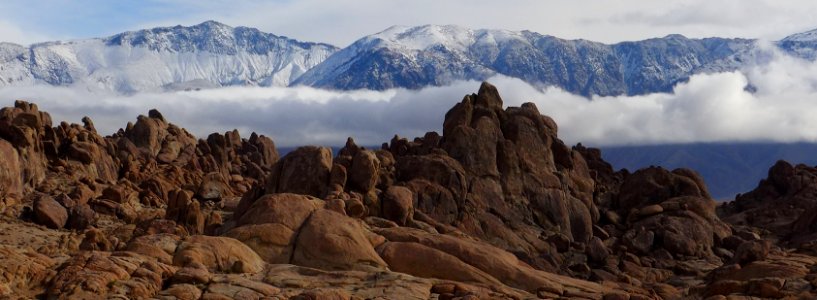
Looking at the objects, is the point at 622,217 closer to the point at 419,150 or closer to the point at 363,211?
the point at 419,150

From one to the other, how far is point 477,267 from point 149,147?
112 metres

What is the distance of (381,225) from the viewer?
6875 cm

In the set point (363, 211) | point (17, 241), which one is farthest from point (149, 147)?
point (363, 211)

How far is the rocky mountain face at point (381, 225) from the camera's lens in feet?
163

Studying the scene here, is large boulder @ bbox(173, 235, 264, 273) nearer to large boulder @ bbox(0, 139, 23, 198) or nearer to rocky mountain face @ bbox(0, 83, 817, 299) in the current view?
rocky mountain face @ bbox(0, 83, 817, 299)

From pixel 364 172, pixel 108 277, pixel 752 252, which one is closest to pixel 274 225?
pixel 108 277

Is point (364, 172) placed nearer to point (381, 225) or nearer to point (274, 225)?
point (381, 225)

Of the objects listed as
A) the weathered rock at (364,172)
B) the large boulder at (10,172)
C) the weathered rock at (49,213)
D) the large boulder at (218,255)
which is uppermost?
the weathered rock at (364,172)

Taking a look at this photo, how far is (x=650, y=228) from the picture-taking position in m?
97.2

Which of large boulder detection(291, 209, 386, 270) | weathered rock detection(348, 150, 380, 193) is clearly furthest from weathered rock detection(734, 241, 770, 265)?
large boulder detection(291, 209, 386, 270)

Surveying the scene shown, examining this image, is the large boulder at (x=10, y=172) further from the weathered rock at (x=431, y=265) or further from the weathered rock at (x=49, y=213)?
the weathered rock at (x=431, y=265)

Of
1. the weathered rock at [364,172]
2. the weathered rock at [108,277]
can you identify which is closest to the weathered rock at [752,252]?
the weathered rock at [364,172]

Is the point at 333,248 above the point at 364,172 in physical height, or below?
below

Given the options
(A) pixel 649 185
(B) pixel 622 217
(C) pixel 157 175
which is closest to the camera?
(B) pixel 622 217
